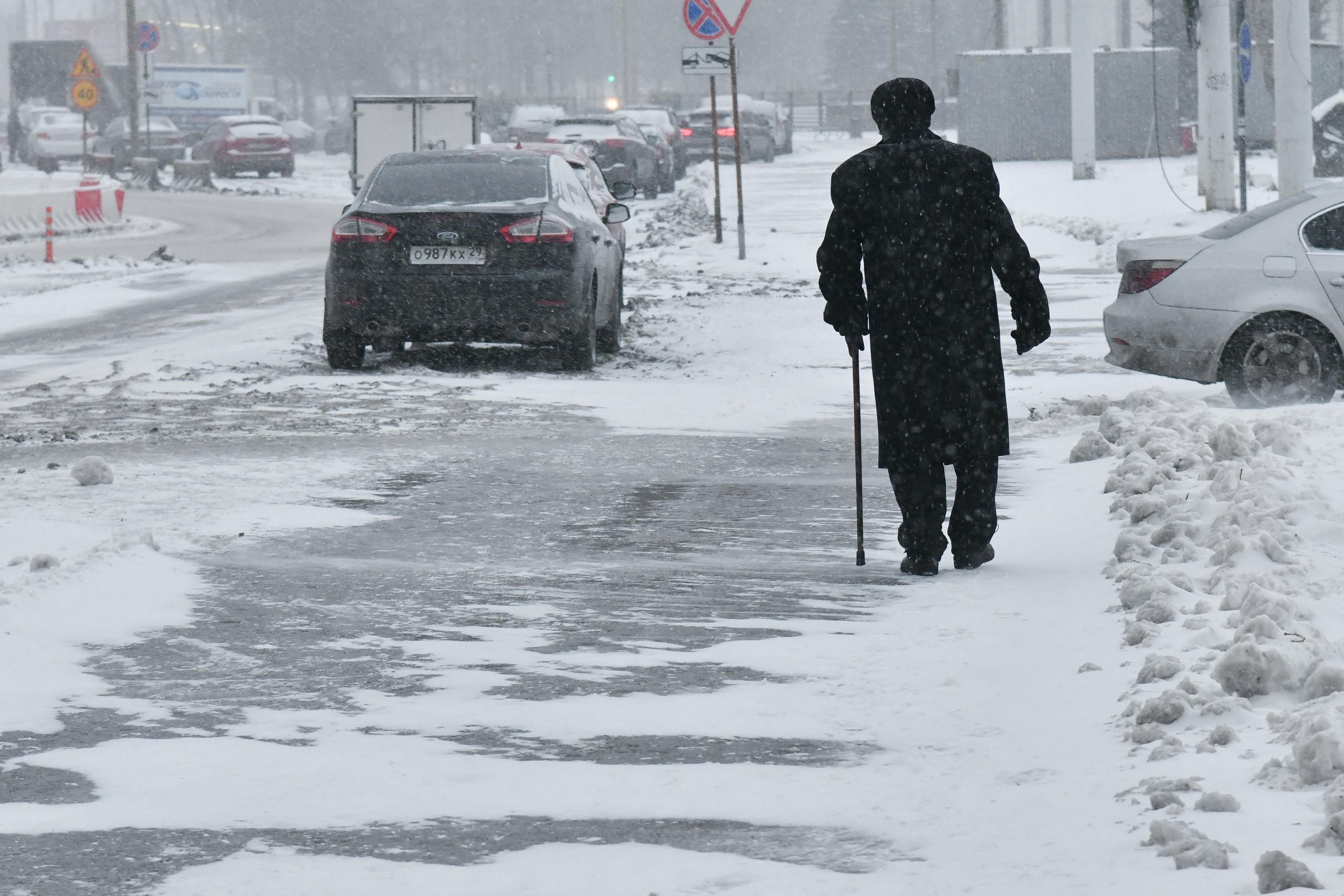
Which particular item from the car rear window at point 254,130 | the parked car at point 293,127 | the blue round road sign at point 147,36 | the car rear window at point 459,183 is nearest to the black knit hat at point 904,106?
the car rear window at point 459,183

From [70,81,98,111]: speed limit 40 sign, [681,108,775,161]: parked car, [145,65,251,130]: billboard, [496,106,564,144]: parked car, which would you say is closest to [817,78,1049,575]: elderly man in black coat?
[70,81,98,111]: speed limit 40 sign

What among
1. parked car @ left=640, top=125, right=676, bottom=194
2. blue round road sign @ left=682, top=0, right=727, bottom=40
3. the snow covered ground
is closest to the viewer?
the snow covered ground

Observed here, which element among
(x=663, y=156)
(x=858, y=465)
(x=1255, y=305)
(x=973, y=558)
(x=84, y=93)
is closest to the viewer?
(x=973, y=558)

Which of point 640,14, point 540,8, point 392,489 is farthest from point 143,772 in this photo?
point 640,14

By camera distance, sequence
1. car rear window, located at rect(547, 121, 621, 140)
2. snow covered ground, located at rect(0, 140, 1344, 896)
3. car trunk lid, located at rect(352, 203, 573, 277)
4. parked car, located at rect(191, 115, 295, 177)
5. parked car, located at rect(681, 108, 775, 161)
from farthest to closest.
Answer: parked car, located at rect(191, 115, 295, 177) < parked car, located at rect(681, 108, 775, 161) < car rear window, located at rect(547, 121, 621, 140) < car trunk lid, located at rect(352, 203, 573, 277) < snow covered ground, located at rect(0, 140, 1344, 896)

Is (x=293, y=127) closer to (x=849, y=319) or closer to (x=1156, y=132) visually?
(x=1156, y=132)

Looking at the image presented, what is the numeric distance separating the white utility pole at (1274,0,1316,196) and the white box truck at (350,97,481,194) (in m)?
14.9

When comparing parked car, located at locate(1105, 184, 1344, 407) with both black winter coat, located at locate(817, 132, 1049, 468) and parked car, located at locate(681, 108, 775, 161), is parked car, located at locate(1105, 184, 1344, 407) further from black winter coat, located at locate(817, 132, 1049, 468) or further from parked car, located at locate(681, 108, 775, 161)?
parked car, located at locate(681, 108, 775, 161)

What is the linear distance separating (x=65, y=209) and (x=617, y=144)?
9.71 m

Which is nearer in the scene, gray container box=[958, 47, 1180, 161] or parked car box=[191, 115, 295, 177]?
gray container box=[958, 47, 1180, 161]

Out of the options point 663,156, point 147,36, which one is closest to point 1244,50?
A: point 663,156

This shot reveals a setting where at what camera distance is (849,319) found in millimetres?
6363

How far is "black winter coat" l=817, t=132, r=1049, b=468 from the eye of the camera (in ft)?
20.5

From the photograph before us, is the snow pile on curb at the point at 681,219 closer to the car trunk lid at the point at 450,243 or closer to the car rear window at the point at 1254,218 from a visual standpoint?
the car trunk lid at the point at 450,243
